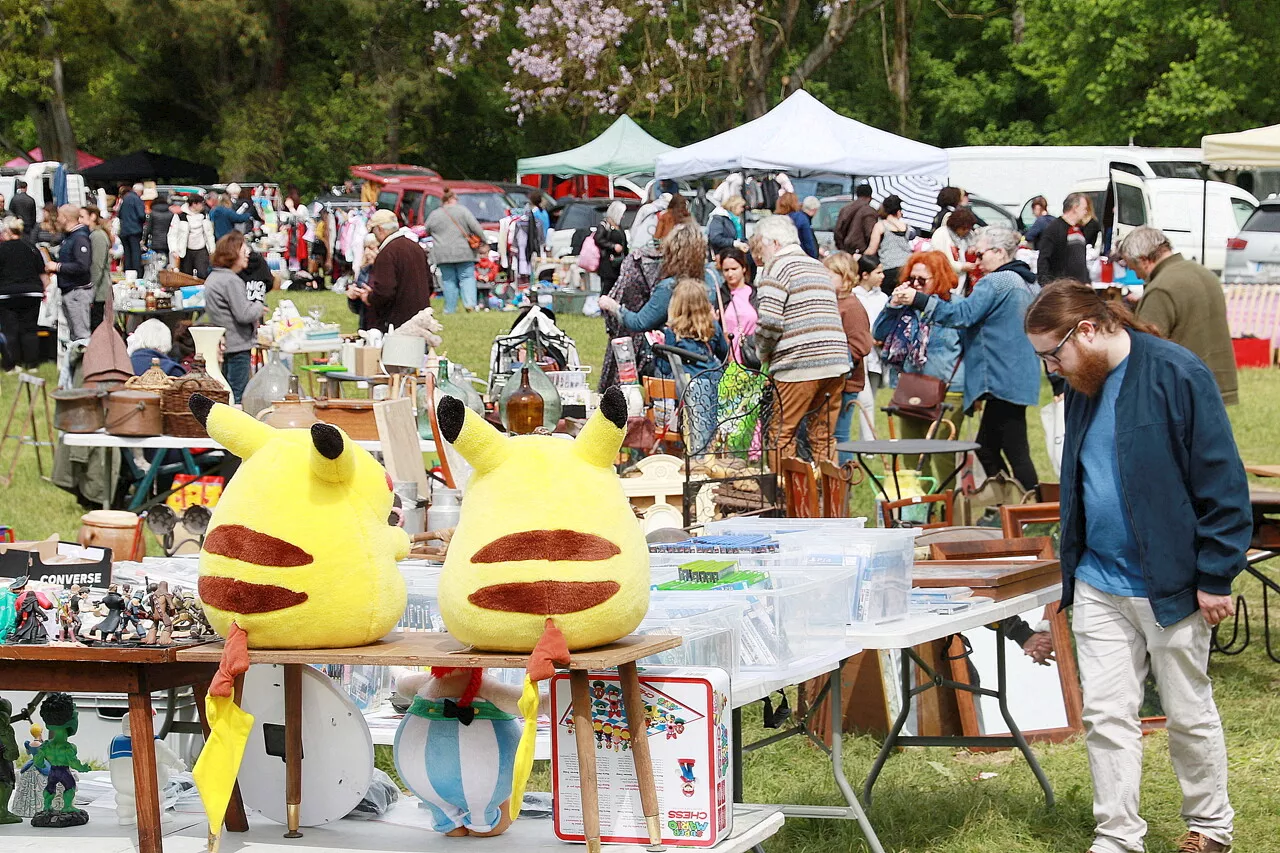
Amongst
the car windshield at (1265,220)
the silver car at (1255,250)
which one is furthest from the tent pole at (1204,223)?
the car windshield at (1265,220)

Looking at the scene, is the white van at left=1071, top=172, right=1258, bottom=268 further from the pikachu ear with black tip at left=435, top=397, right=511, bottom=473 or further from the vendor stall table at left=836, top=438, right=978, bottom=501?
the pikachu ear with black tip at left=435, top=397, right=511, bottom=473

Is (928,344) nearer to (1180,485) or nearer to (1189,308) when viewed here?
(1189,308)

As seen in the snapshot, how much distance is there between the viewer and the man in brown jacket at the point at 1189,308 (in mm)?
7660

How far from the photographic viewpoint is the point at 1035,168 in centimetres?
2080

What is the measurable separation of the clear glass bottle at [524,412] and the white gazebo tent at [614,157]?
16334 millimetres

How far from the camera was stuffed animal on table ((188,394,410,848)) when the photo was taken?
3041mm

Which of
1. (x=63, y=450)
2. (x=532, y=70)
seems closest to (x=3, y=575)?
(x=63, y=450)

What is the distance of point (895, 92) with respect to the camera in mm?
34594

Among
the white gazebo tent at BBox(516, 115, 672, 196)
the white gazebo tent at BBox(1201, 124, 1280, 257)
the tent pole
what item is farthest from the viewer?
the white gazebo tent at BBox(516, 115, 672, 196)

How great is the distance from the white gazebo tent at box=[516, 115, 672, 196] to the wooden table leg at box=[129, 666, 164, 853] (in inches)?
793

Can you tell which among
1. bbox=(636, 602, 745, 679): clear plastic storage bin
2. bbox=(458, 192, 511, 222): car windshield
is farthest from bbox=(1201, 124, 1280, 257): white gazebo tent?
bbox=(458, 192, 511, 222): car windshield

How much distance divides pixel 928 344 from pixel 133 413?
471 centimetres

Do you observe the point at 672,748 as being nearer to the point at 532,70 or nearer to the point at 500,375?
the point at 500,375

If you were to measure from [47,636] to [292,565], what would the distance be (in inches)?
23.8
